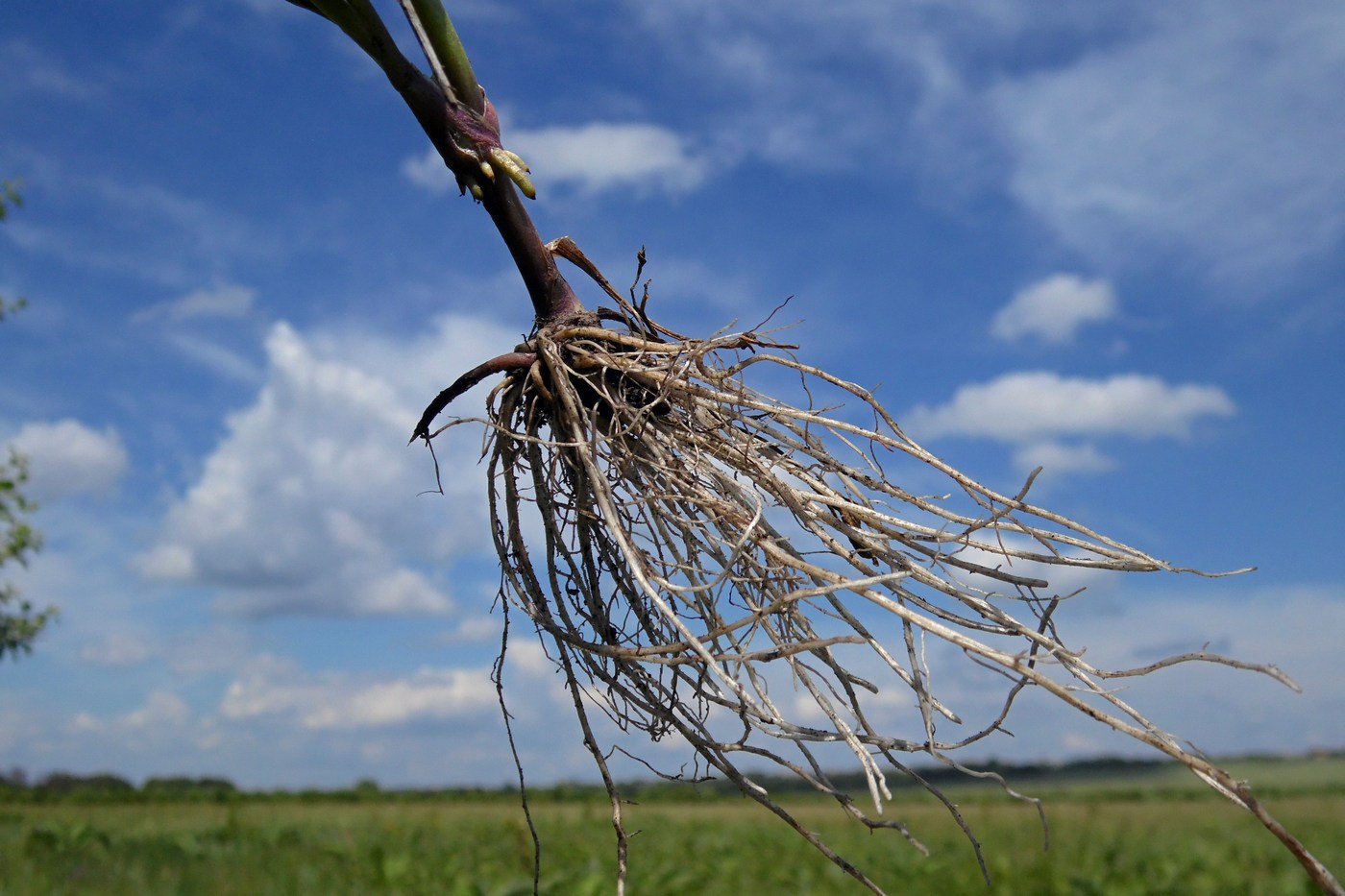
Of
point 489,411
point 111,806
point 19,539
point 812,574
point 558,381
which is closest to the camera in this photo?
point 812,574

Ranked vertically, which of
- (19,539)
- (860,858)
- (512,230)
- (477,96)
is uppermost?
(19,539)

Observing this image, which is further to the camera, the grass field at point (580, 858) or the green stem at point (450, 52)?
the grass field at point (580, 858)

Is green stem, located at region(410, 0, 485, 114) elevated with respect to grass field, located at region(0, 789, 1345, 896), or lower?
elevated

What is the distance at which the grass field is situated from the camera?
5703 millimetres

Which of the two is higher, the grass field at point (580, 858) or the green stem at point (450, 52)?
the green stem at point (450, 52)

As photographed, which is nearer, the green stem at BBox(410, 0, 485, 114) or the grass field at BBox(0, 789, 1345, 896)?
the green stem at BBox(410, 0, 485, 114)

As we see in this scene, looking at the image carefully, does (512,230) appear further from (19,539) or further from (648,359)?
(19,539)

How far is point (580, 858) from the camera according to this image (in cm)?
768

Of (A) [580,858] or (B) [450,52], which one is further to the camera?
(A) [580,858]

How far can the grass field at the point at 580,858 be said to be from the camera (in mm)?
5703

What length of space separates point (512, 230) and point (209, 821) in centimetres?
1162

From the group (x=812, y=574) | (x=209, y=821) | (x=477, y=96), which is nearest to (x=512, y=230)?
(x=477, y=96)

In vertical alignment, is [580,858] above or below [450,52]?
below

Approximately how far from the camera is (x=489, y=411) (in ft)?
5.06
